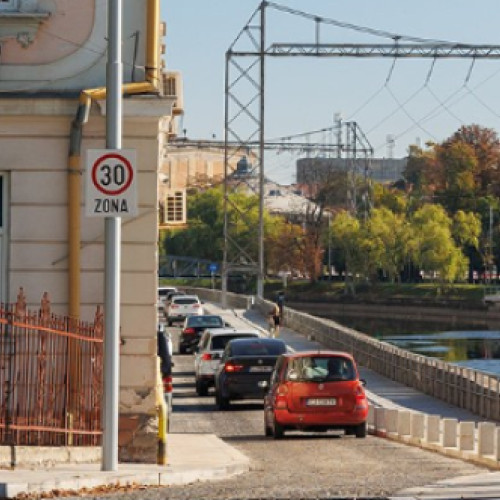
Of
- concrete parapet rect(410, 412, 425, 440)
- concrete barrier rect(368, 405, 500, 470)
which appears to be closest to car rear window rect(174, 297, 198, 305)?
concrete barrier rect(368, 405, 500, 470)

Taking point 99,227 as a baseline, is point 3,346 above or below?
below

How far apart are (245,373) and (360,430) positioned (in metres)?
8.97

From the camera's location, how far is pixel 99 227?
23.8 meters

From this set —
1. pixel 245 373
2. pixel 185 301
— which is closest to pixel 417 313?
pixel 185 301

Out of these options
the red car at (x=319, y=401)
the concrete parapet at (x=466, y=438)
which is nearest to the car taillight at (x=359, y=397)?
the red car at (x=319, y=401)

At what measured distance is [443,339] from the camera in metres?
109

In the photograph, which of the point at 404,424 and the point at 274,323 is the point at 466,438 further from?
the point at 274,323

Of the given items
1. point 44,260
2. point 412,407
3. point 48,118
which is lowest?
point 412,407

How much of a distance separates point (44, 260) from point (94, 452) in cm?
263

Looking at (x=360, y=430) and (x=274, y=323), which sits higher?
(x=274, y=323)

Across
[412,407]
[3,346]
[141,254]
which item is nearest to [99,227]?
[141,254]

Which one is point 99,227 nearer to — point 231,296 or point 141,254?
point 141,254

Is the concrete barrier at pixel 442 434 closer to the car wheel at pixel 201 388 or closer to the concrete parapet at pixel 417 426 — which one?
the concrete parapet at pixel 417 426

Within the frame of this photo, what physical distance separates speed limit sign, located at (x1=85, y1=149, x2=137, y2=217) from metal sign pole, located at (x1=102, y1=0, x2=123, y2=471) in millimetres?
106
